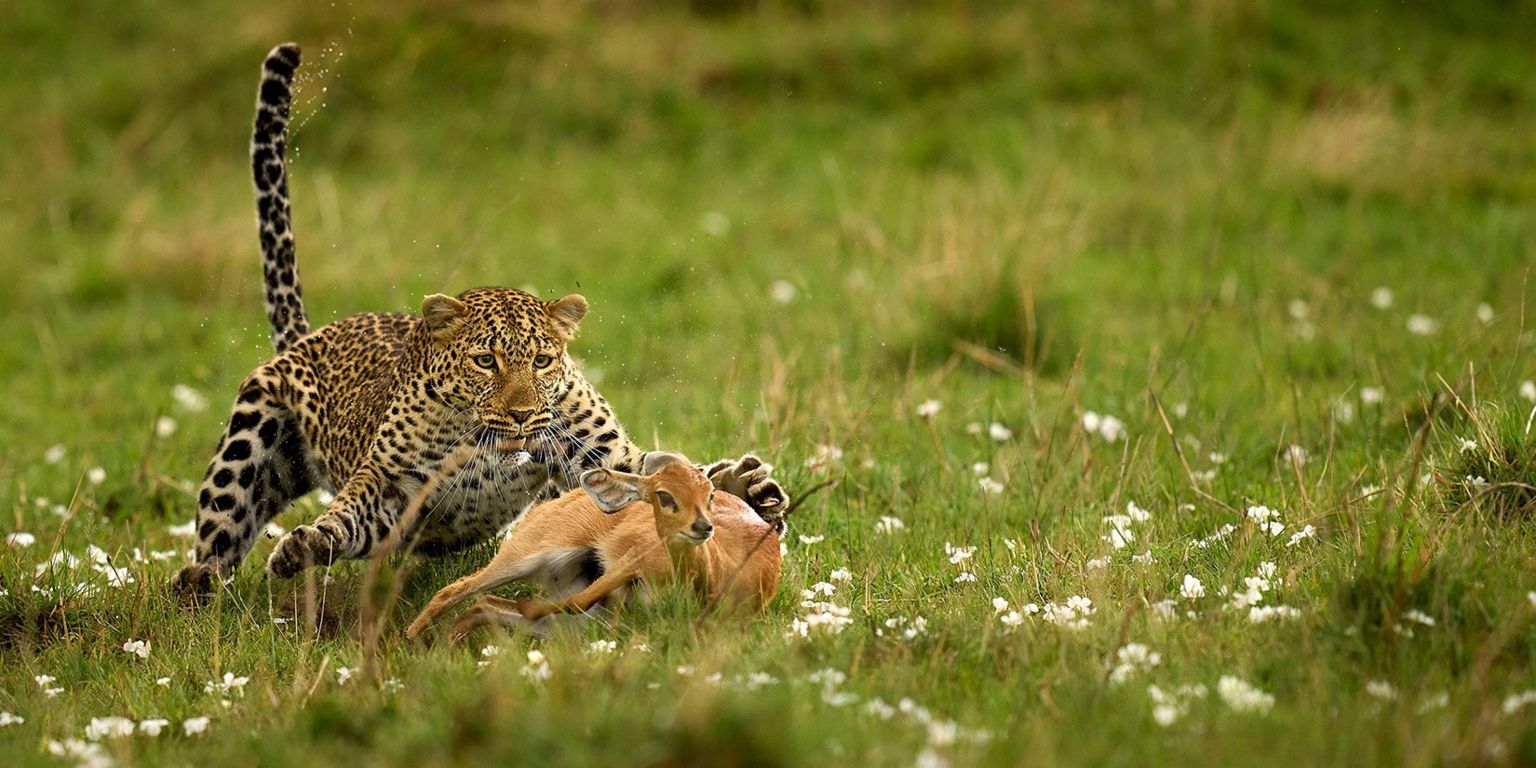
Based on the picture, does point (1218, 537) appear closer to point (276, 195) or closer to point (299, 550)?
point (299, 550)

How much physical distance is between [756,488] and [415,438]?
1.26 metres

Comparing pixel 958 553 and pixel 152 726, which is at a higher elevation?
pixel 152 726

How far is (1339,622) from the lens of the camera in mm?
4789

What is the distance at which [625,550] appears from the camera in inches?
220

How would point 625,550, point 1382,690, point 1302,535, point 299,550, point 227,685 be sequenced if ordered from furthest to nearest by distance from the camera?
Answer: point 299,550, point 1302,535, point 625,550, point 227,685, point 1382,690

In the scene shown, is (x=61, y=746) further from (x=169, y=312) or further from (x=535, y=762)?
(x=169, y=312)

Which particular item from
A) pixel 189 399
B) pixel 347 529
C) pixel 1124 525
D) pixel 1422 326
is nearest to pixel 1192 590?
pixel 1124 525

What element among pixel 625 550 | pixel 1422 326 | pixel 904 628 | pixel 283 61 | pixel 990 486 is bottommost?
pixel 1422 326

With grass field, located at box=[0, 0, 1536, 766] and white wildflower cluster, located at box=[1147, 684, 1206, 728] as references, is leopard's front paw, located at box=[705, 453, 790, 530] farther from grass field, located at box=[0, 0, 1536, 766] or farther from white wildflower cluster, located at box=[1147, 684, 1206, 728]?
white wildflower cluster, located at box=[1147, 684, 1206, 728]

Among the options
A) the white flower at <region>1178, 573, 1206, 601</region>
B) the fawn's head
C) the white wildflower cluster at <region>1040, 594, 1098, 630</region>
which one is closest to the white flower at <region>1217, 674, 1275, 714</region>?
the white wildflower cluster at <region>1040, 594, 1098, 630</region>

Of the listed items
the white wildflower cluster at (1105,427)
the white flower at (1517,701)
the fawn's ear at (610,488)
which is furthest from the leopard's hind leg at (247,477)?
the white flower at (1517,701)

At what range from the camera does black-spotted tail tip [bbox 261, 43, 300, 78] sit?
23.7 ft

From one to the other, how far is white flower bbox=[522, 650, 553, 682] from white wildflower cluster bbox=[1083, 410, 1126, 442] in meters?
3.67

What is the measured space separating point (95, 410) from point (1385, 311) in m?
7.68
